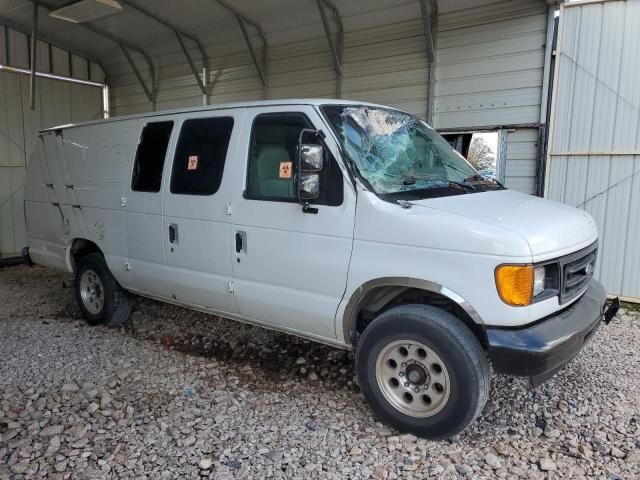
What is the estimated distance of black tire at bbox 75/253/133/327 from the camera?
17.1 ft

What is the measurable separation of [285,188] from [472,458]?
220 centimetres

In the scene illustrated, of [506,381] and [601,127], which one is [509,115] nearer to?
[601,127]

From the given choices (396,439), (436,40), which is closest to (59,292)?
(396,439)

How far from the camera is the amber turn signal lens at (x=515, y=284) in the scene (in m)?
2.75

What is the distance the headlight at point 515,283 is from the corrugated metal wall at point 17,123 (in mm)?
10192

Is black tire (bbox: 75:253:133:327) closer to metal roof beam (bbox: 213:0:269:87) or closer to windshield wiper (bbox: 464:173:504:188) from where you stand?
windshield wiper (bbox: 464:173:504:188)

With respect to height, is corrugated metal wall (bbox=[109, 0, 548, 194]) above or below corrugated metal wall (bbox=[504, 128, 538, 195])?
above

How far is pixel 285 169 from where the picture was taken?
3664 mm

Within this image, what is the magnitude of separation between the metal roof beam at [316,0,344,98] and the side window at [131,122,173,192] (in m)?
4.20

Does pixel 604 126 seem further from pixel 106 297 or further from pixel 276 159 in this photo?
pixel 106 297

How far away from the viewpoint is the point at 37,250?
5.93 metres

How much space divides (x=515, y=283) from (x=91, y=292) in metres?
4.61

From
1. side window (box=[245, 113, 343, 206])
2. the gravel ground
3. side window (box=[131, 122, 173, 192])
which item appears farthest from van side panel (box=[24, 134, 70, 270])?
side window (box=[245, 113, 343, 206])

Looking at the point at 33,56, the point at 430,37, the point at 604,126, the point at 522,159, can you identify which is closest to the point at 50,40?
the point at 33,56
